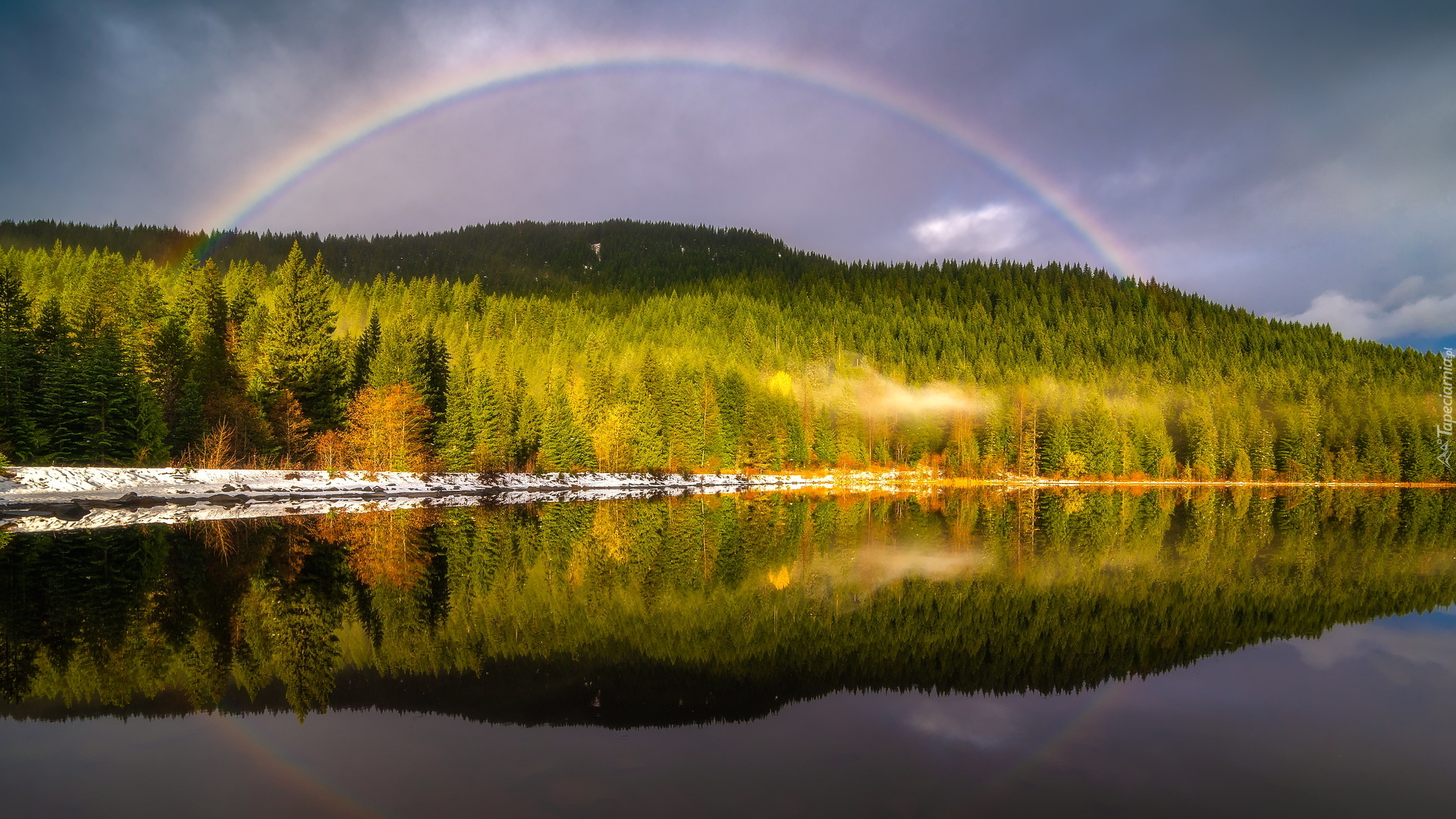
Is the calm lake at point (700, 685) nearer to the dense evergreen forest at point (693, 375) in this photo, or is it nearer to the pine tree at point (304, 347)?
the dense evergreen forest at point (693, 375)

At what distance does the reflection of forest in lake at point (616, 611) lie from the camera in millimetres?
10172

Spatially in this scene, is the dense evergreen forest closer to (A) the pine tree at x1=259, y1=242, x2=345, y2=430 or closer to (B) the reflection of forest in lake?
(A) the pine tree at x1=259, y1=242, x2=345, y2=430

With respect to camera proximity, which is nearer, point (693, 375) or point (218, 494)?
point (218, 494)

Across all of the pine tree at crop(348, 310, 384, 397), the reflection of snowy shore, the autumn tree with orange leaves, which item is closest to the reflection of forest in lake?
the reflection of snowy shore

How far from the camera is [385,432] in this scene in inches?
2031

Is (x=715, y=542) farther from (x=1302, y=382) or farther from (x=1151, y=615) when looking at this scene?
(x=1302, y=382)

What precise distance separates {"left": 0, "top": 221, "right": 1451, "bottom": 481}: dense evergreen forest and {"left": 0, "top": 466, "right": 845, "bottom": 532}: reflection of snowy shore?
3807 mm

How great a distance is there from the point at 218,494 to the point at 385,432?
44.8 ft

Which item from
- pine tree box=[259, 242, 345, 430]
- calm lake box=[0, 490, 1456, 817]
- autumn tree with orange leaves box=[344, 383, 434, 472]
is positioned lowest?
calm lake box=[0, 490, 1456, 817]

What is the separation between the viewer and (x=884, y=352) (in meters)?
135

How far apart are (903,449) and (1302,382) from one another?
71260 millimetres

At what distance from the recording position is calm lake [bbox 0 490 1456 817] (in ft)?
24.3

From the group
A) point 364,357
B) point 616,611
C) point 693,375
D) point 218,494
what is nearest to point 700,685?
point 616,611

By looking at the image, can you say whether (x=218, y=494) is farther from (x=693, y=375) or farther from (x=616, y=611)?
(x=693, y=375)
